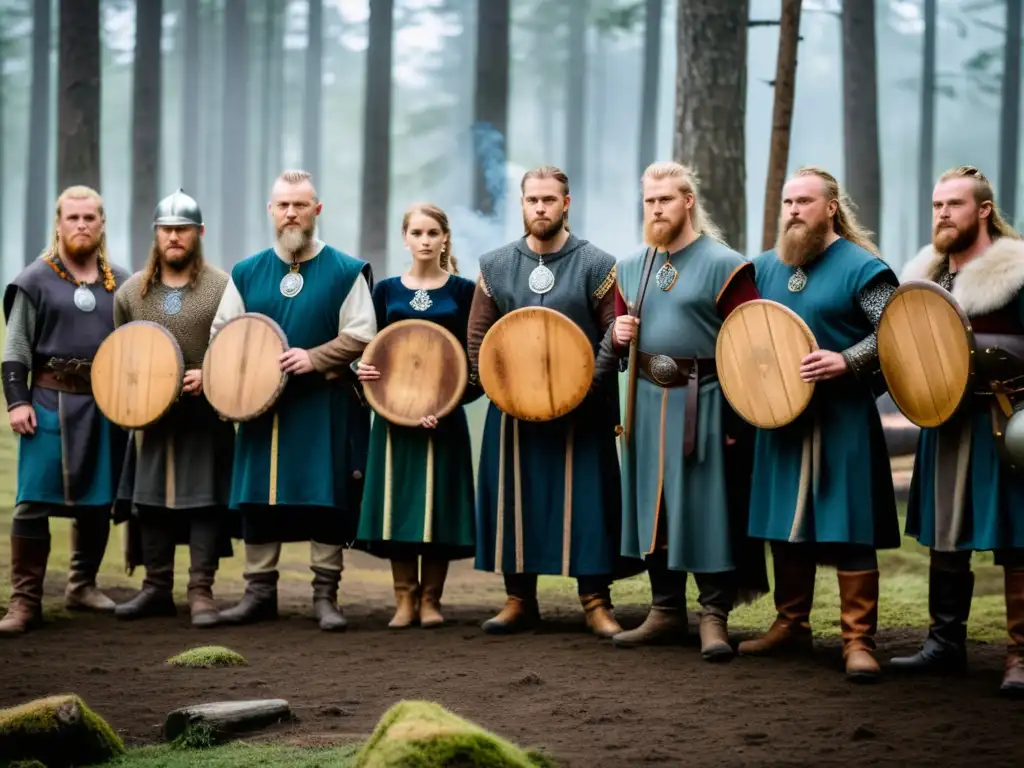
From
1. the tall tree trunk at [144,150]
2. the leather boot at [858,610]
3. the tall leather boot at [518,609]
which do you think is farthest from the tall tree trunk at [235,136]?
the leather boot at [858,610]

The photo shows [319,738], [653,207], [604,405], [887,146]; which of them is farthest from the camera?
[887,146]

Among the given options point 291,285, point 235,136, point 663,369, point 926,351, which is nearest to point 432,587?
point 291,285

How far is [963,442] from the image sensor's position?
476 cm

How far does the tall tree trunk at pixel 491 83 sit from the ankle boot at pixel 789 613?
27.6ft

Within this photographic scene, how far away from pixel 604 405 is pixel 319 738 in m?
2.26

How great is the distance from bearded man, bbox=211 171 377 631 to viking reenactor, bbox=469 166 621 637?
67 cm

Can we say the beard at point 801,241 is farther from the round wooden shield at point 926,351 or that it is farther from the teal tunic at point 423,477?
the teal tunic at point 423,477

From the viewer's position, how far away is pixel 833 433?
4957mm

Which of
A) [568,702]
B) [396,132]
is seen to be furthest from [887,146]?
[568,702]

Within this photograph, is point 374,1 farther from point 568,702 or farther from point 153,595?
point 568,702

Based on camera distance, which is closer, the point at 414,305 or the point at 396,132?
the point at 414,305

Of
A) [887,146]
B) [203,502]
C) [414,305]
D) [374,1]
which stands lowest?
[203,502]

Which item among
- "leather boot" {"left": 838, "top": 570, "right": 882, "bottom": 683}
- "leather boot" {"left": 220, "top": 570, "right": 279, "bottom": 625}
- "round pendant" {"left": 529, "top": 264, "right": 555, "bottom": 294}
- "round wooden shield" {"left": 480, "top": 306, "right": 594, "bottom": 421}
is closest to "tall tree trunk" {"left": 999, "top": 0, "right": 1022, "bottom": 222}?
"round pendant" {"left": 529, "top": 264, "right": 555, "bottom": 294}

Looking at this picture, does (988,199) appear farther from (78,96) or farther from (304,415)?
(78,96)
